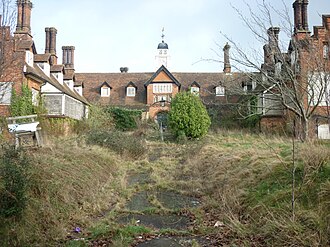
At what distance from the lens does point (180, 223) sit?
757 centimetres

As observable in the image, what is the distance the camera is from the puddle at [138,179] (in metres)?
12.0

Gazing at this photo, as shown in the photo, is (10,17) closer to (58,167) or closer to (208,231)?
(58,167)

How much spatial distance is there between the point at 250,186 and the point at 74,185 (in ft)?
14.5

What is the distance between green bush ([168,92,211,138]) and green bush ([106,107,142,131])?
8.72 metres

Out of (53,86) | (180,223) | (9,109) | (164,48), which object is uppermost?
(164,48)

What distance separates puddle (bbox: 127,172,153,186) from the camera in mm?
12000

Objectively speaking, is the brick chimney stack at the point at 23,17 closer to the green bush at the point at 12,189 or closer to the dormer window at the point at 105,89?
the dormer window at the point at 105,89

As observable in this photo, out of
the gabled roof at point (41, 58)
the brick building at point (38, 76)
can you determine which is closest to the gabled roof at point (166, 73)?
the brick building at point (38, 76)

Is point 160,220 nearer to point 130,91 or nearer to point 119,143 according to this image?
point 119,143

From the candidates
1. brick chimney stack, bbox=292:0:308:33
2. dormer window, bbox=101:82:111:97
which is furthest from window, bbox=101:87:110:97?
brick chimney stack, bbox=292:0:308:33

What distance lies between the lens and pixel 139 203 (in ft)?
30.9

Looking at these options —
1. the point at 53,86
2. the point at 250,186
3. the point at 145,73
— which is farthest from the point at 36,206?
the point at 145,73

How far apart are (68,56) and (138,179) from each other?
27.0 metres

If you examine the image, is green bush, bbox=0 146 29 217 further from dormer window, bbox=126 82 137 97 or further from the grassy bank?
dormer window, bbox=126 82 137 97
